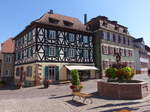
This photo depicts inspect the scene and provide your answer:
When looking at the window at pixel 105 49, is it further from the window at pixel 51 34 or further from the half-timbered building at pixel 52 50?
the window at pixel 51 34

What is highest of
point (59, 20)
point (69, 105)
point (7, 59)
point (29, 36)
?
point (59, 20)

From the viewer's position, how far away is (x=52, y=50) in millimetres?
21531

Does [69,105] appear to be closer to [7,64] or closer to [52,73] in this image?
[52,73]

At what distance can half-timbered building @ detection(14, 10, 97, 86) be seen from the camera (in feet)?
66.9

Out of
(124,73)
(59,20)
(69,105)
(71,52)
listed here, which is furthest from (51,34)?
(69,105)

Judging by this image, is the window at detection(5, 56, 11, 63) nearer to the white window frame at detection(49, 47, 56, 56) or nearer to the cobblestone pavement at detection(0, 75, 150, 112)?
the white window frame at detection(49, 47, 56, 56)

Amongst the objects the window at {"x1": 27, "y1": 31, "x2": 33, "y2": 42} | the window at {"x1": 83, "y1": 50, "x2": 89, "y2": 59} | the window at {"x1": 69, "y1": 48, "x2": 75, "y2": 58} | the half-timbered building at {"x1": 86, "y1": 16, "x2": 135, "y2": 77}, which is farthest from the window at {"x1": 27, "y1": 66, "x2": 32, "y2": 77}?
the half-timbered building at {"x1": 86, "y1": 16, "x2": 135, "y2": 77}

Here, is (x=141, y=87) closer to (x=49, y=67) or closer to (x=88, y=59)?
(x=49, y=67)

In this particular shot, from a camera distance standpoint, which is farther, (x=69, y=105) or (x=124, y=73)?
(x=124, y=73)

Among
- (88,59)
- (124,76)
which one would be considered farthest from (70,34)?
(124,76)

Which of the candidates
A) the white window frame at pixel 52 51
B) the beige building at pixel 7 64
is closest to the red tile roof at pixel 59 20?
the white window frame at pixel 52 51

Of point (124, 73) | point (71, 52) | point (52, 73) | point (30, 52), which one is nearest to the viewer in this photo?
point (124, 73)

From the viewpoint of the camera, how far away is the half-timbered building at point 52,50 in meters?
20.4

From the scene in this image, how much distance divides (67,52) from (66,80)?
4.63 metres
